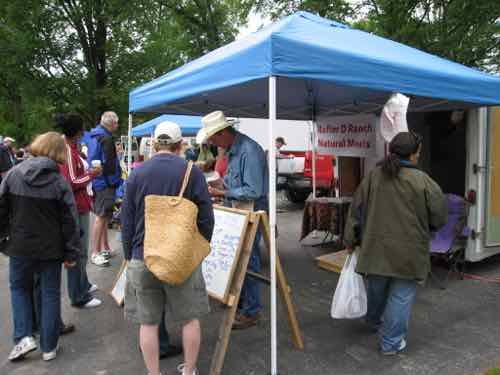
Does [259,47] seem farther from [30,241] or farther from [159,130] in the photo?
[30,241]

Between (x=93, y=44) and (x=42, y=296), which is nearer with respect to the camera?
(x=42, y=296)

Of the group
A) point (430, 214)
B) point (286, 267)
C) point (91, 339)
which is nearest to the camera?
point (430, 214)

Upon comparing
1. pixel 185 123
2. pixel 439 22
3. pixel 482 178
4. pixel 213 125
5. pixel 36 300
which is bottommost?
pixel 36 300

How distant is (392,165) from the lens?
9.96ft

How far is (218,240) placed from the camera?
11.0ft

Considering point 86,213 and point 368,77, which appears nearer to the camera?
point 368,77

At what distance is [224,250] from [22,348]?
169cm

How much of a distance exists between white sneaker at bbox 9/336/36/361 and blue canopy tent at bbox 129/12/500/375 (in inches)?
73.2

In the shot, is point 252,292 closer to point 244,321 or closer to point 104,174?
point 244,321

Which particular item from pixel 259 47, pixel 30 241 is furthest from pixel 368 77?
pixel 30 241

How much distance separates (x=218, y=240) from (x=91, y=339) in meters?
1.41

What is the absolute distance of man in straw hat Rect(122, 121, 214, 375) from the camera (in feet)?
8.15

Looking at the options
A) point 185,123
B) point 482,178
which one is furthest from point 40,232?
point 185,123

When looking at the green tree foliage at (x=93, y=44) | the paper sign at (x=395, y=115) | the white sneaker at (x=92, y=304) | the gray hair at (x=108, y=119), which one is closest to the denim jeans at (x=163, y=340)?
the white sneaker at (x=92, y=304)
